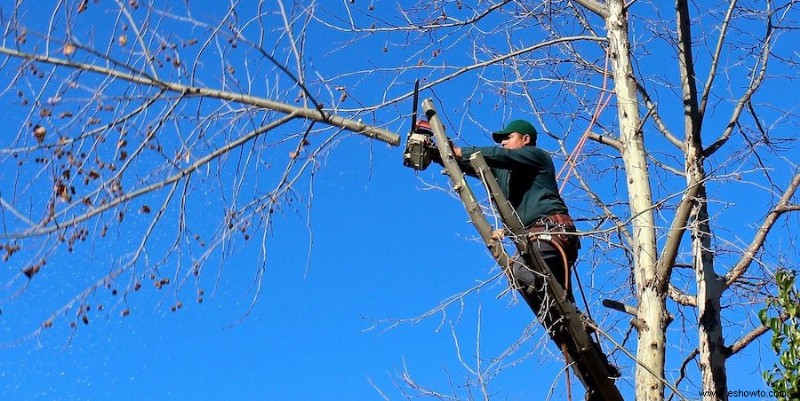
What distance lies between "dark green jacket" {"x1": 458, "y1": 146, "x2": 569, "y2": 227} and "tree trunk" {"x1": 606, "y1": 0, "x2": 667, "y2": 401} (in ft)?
1.87

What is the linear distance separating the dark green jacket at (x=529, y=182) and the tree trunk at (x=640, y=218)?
22.5 inches

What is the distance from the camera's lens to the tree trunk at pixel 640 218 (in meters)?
7.18

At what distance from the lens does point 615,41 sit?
26.3 ft

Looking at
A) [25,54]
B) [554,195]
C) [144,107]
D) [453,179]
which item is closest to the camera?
[25,54]

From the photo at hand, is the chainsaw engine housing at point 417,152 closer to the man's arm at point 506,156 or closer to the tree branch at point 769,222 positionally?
the man's arm at point 506,156

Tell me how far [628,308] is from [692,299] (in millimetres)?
796

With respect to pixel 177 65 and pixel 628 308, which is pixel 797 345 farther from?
pixel 177 65

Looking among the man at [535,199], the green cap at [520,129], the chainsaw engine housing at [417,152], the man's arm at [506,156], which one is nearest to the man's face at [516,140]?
the green cap at [520,129]

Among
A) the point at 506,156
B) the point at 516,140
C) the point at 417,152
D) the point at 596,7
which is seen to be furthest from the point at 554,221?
the point at 596,7

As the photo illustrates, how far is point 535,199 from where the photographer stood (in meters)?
6.70

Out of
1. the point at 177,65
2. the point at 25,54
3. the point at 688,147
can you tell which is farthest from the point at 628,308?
the point at 25,54

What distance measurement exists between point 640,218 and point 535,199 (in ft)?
3.37

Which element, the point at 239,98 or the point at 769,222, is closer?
the point at 239,98

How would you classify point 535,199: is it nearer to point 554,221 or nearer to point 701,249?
point 554,221
